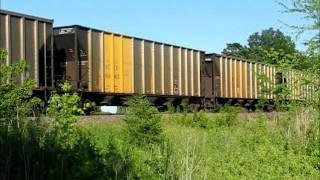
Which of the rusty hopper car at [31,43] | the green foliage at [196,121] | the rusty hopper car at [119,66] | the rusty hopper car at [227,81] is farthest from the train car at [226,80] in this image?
the rusty hopper car at [31,43]

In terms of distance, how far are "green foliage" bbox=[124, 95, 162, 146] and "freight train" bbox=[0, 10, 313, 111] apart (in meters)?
3.37

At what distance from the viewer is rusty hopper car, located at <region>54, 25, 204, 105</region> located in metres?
21.7

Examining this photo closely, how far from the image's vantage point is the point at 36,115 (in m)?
6.61

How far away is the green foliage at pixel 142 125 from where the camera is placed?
11.1 meters

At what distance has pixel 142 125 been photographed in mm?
11648

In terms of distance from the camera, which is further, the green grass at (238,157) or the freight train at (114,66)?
the freight train at (114,66)

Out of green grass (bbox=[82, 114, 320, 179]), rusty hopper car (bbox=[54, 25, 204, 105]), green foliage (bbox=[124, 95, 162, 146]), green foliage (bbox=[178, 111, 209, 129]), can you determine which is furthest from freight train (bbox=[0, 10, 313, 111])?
green foliage (bbox=[124, 95, 162, 146])

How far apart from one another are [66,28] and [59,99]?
582 inches

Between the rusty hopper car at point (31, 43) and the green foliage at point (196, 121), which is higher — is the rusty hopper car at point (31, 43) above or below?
above

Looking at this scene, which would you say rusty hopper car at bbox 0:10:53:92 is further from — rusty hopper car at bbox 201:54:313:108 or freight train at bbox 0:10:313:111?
rusty hopper car at bbox 201:54:313:108

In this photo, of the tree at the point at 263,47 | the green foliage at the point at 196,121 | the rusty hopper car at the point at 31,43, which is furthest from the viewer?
the green foliage at the point at 196,121

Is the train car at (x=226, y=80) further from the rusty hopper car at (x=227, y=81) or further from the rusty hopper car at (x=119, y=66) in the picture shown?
the rusty hopper car at (x=119, y=66)

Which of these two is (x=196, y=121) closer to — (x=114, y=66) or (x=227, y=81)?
(x=114, y=66)

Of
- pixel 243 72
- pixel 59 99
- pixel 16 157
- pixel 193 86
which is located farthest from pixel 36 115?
pixel 243 72
